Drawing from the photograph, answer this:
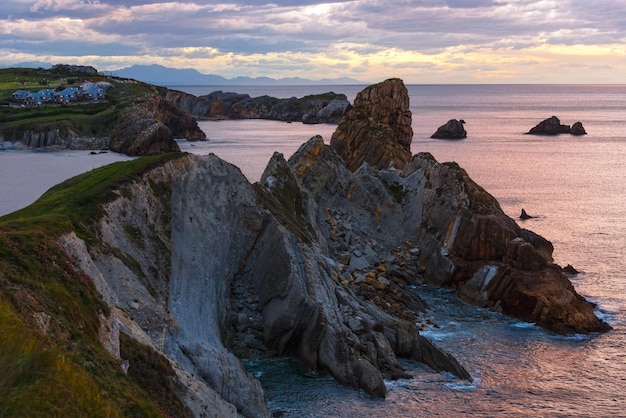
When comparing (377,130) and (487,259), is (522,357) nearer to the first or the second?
(487,259)

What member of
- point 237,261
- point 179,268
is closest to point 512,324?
point 237,261

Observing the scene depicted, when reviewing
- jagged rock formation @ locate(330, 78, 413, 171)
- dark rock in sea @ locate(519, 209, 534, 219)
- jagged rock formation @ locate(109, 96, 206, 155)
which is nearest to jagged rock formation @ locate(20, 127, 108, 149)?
jagged rock formation @ locate(109, 96, 206, 155)

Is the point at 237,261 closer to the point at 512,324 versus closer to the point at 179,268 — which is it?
the point at 179,268

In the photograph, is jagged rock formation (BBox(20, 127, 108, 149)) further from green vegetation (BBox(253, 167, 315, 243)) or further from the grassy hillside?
the grassy hillside

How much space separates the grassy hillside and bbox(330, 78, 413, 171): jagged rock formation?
73.0 m

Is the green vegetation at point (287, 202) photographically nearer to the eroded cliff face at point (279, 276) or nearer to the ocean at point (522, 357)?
the eroded cliff face at point (279, 276)

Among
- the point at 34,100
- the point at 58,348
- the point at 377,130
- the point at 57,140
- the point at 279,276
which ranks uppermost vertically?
the point at 34,100

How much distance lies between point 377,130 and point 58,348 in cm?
9471

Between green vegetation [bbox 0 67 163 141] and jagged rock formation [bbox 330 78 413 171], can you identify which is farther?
green vegetation [bbox 0 67 163 141]

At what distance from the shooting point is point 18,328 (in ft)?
55.2

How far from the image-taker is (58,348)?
1712 centimetres

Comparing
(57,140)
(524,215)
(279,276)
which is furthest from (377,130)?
(57,140)

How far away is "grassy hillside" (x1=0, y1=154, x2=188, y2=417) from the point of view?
14711 mm

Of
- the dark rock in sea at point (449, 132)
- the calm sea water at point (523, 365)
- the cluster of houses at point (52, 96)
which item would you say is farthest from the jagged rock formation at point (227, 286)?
the cluster of houses at point (52, 96)
